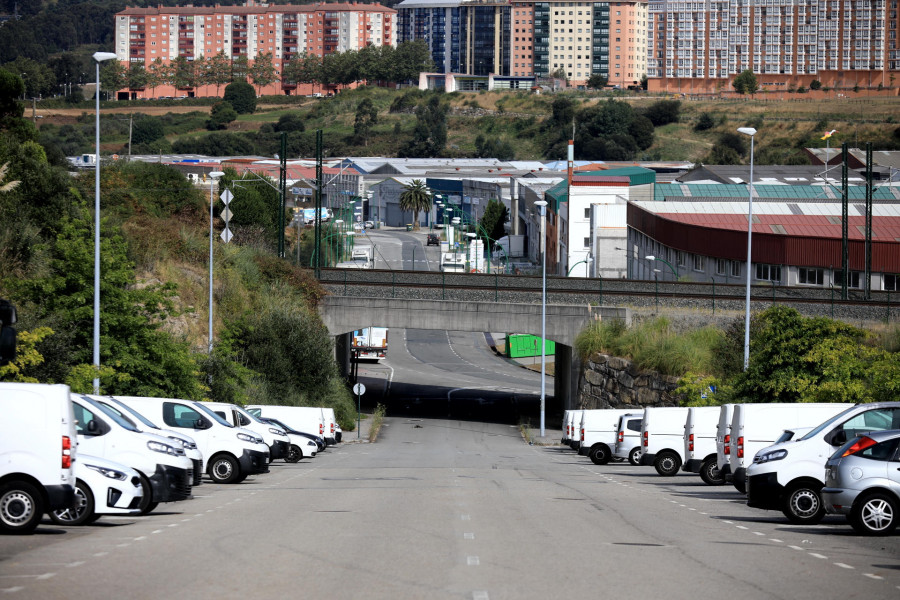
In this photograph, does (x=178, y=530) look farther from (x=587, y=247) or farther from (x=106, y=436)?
(x=587, y=247)

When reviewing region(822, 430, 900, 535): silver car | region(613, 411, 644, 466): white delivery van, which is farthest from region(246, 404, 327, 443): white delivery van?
region(822, 430, 900, 535): silver car

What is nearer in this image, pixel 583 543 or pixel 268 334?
pixel 583 543

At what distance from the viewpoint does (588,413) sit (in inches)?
1499

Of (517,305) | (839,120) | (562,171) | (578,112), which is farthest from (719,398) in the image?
(578,112)

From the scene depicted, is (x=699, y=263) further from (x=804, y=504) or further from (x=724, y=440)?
(x=804, y=504)

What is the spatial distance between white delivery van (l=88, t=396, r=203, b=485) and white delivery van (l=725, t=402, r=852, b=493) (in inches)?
383

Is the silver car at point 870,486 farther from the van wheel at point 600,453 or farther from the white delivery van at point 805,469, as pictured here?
the van wheel at point 600,453

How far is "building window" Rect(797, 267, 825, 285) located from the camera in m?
61.8

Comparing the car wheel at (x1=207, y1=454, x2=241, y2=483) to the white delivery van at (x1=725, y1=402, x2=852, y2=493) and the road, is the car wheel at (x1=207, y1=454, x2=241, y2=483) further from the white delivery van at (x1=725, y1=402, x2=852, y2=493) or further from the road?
the white delivery van at (x1=725, y1=402, x2=852, y2=493)

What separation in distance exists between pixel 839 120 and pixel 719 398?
142m

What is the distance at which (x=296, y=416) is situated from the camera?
37.9m

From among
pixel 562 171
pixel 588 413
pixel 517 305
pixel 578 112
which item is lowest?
pixel 588 413

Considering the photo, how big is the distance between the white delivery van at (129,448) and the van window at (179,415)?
17.1 ft

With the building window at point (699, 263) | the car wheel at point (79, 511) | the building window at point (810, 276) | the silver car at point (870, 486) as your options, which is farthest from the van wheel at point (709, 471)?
the building window at point (699, 263)
